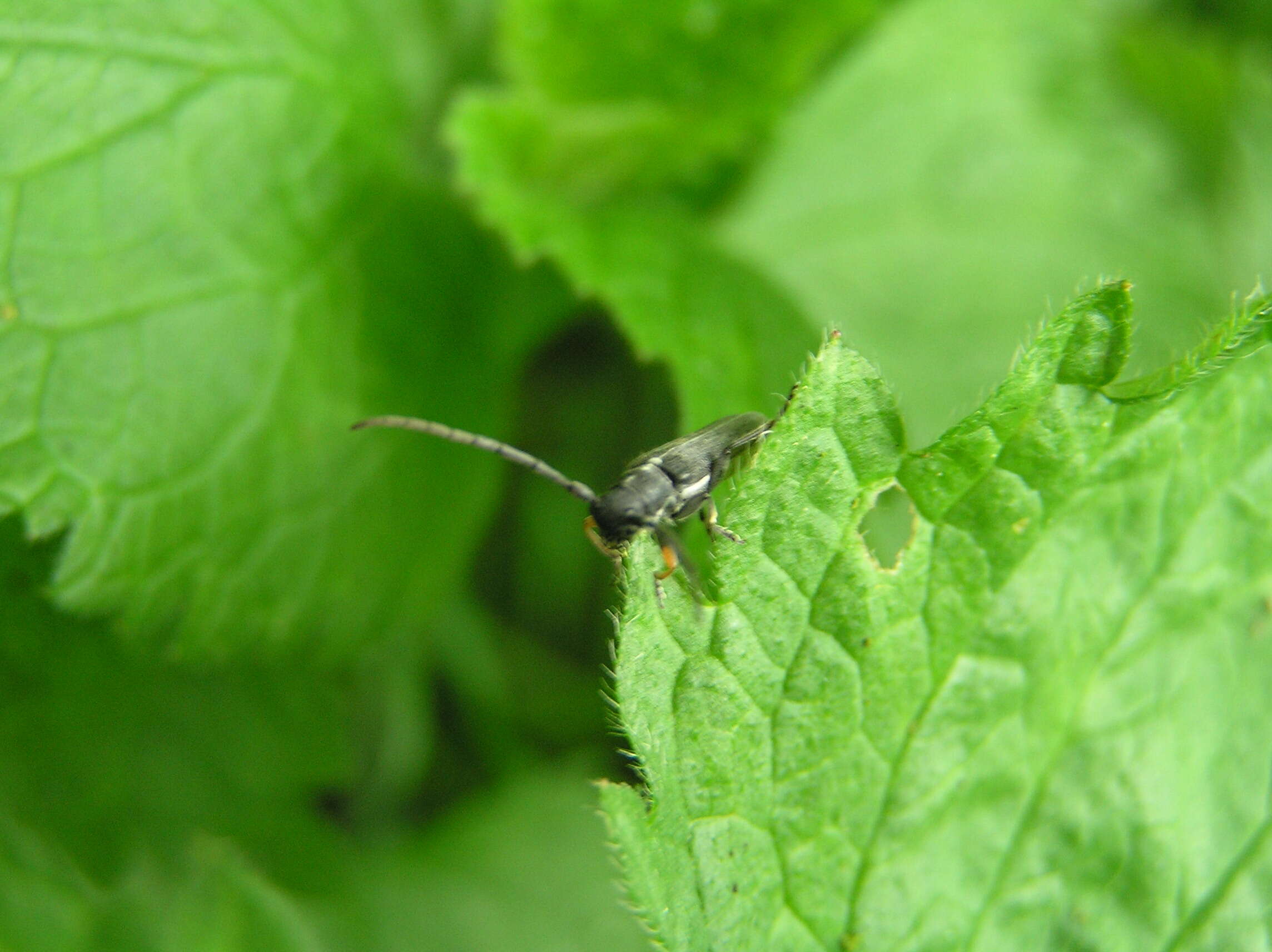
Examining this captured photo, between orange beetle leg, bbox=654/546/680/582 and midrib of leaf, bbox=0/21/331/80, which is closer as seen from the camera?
orange beetle leg, bbox=654/546/680/582

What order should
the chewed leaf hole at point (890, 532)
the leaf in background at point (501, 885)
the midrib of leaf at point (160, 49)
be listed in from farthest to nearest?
1. the leaf in background at point (501, 885)
2. the chewed leaf hole at point (890, 532)
3. the midrib of leaf at point (160, 49)

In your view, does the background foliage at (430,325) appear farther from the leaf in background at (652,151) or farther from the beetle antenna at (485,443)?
the beetle antenna at (485,443)

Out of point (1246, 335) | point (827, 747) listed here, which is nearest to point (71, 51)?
point (827, 747)

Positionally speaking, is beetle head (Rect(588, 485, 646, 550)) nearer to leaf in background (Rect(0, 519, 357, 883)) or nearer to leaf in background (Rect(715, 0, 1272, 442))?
leaf in background (Rect(0, 519, 357, 883))

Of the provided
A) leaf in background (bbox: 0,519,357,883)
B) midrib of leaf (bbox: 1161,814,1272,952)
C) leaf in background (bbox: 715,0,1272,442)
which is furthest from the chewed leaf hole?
leaf in background (bbox: 0,519,357,883)

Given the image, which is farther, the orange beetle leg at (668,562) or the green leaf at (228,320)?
the green leaf at (228,320)

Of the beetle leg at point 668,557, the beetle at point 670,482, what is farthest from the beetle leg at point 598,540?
the beetle leg at point 668,557
